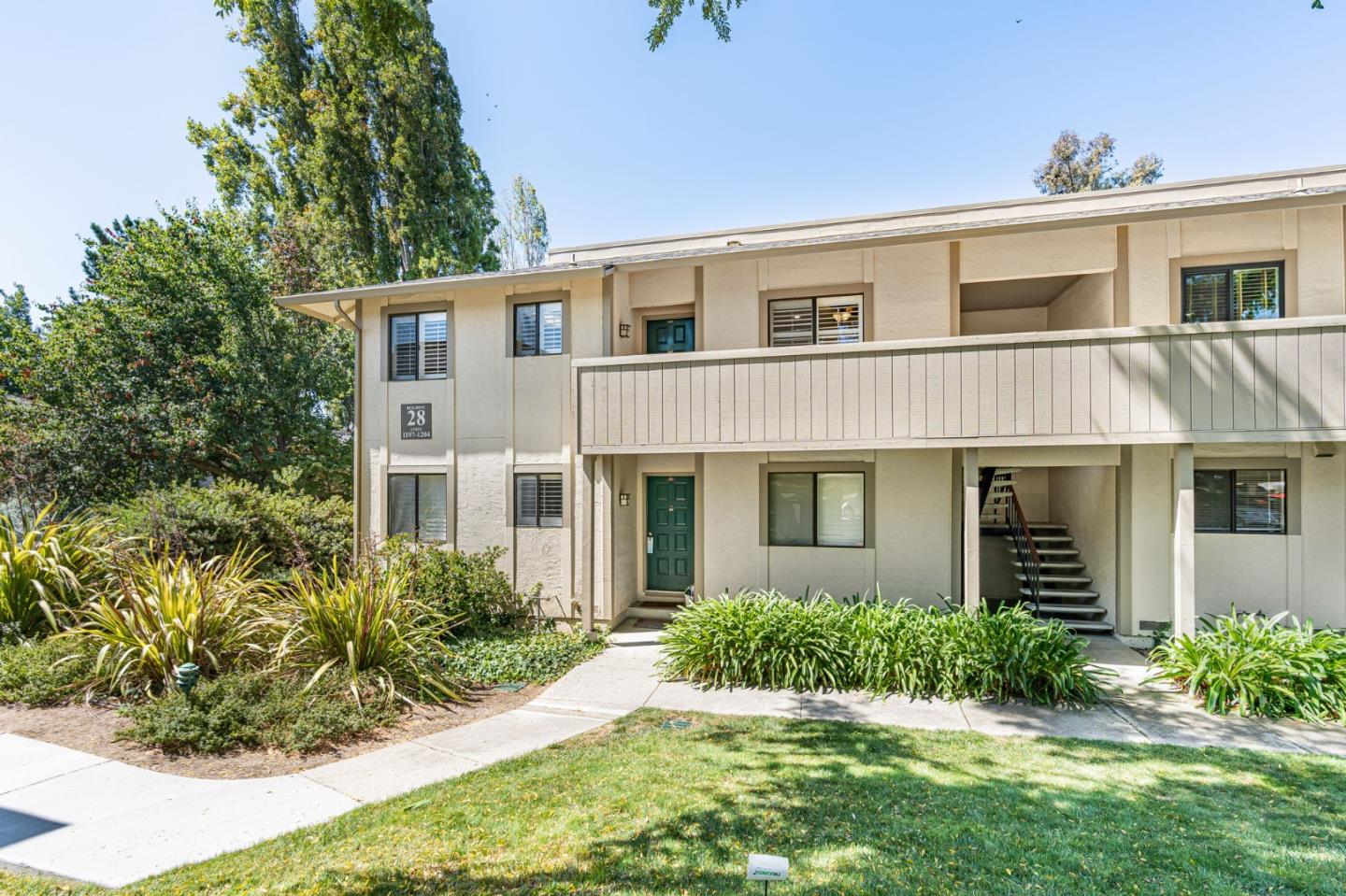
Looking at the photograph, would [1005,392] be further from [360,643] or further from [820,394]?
[360,643]

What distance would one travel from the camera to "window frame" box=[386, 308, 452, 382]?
34.1ft

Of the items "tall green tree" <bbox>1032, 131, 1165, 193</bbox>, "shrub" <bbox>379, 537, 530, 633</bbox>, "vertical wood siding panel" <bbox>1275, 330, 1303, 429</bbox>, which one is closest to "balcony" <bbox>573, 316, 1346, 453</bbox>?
"vertical wood siding panel" <bbox>1275, 330, 1303, 429</bbox>

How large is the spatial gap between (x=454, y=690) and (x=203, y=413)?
1186 cm

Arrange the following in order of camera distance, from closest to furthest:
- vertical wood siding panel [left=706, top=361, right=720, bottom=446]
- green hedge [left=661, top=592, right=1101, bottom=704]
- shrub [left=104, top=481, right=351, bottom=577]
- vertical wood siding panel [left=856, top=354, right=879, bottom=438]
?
green hedge [left=661, top=592, right=1101, bottom=704] → vertical wood siding panel [left=856, top=354, right=879, bottom=438] → vertical wood siding panel [left=706, top=361, right=720, bottom=446] → shrub [left=104, top=481, right=351, bottom=577]

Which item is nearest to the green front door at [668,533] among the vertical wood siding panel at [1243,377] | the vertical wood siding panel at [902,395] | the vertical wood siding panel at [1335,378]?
the vertical wood siding panel at [902,395]

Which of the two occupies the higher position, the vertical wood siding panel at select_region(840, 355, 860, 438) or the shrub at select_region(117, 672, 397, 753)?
the vertical wood siding panel at select_region(840, 355, 860, 438)

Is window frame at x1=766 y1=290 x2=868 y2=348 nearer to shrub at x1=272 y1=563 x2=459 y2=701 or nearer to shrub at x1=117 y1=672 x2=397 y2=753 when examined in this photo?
shrub at x1=272 y1=563 x2=459 y2=701

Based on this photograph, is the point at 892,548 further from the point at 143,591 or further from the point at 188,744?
the point at 143,591

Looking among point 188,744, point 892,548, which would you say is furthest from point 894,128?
point 188,744

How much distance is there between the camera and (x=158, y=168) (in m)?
13.3

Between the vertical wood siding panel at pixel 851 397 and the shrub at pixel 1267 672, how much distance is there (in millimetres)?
4461

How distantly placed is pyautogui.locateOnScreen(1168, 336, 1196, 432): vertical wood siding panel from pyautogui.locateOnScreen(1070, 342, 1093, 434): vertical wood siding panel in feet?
2.77

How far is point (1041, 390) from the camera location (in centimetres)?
727

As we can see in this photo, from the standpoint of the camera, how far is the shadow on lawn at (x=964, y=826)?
3.19m
